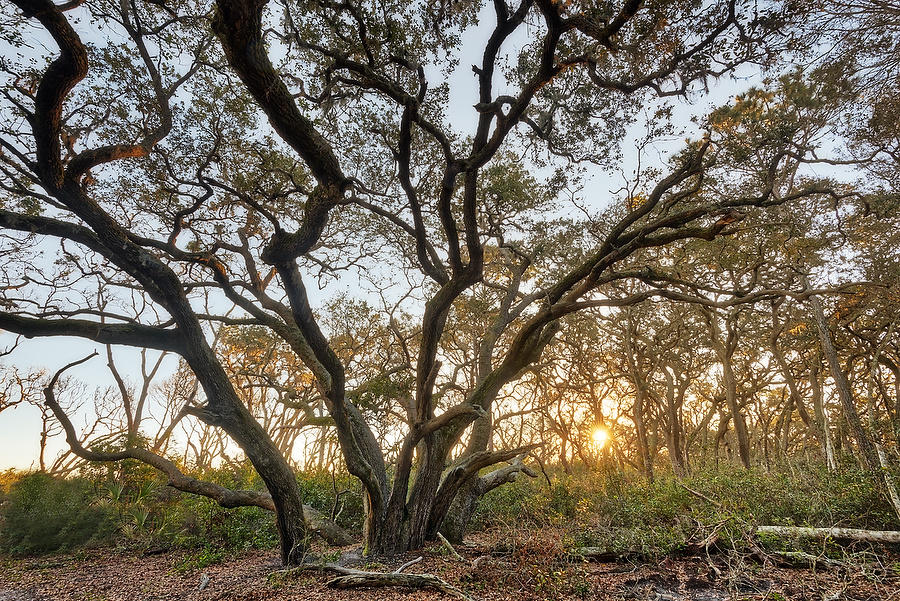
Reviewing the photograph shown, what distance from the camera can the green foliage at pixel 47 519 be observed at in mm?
8383

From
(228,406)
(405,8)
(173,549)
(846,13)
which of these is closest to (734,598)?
(228,406)

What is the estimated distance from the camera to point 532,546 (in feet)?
15.5

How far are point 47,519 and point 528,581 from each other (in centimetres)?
1073

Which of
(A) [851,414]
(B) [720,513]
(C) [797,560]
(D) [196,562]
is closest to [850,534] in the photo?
(C) [797,560]

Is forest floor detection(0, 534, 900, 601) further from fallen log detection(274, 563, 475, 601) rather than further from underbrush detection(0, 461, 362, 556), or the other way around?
underbrush detection(0, 461, 362, 556)

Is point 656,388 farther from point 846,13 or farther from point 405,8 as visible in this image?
point 405,8

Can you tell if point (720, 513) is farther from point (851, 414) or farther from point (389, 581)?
point (851, 414)

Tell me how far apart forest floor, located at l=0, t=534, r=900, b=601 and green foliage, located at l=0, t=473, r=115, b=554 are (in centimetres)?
248

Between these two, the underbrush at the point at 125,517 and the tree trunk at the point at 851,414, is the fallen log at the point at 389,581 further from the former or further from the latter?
the tree trunk at the point at 851,414

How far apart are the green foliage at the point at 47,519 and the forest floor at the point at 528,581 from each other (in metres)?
2.48

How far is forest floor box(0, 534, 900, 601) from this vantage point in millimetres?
3818

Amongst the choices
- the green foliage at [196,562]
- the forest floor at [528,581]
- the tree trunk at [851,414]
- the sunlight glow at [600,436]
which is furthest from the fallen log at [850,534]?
the sunlight glow at [600,436]

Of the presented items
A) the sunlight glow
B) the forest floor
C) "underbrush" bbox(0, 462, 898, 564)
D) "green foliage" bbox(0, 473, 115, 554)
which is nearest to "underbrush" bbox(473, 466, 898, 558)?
"underbrush" bbox(0, 462, 898, 564)

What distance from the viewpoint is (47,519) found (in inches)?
335
